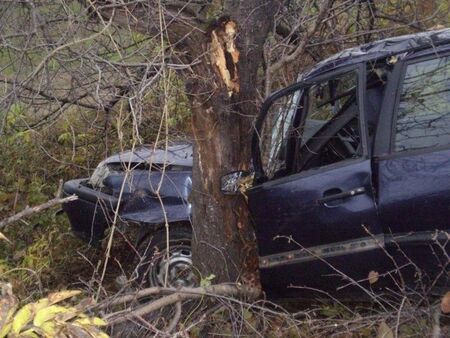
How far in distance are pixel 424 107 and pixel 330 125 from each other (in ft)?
2.35

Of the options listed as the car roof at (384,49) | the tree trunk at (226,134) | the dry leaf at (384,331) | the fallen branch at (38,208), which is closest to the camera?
the fallen branch at (38,208)

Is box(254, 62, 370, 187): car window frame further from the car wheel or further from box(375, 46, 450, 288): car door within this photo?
the car wheel

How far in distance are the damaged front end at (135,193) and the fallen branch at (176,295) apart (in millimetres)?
727

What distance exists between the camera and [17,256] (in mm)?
6117

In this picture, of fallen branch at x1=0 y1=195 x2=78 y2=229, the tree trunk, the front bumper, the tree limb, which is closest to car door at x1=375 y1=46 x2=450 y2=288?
the tree trunk

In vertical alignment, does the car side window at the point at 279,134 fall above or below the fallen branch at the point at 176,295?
above

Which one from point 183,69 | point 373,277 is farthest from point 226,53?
point 373,277

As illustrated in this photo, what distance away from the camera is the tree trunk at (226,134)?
13.0ft

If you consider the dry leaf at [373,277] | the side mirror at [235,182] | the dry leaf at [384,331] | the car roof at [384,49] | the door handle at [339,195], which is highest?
the car roof at [384,49]

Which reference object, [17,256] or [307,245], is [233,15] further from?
[17,256]

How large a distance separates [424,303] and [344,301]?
0.50m

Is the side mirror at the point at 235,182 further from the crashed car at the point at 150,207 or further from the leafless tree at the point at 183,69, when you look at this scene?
the crashed car at the point at 150,207

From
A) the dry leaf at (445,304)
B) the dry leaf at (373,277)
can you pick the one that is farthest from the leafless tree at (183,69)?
the dry leaf at (445,304)

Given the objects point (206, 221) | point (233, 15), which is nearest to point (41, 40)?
point (233, 15)
